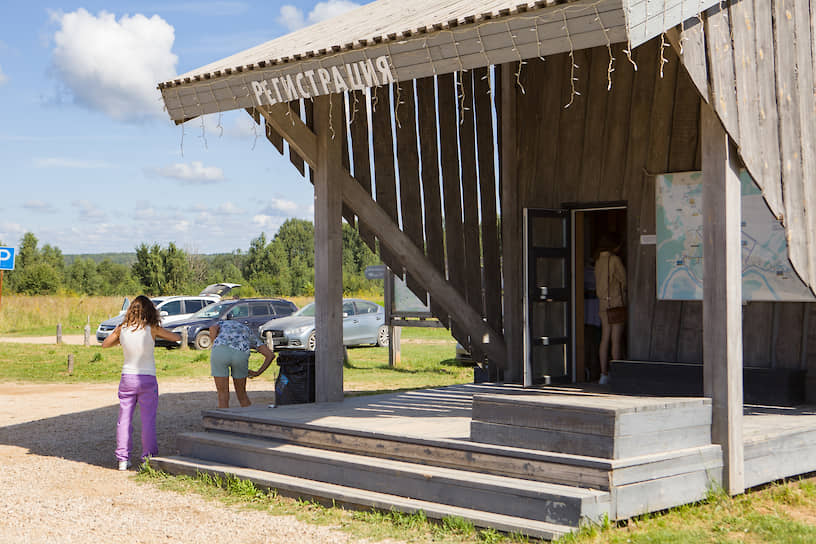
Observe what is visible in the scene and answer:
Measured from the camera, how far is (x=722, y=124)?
659 cm

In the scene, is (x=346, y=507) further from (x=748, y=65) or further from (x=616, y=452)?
(x=748, y=65)

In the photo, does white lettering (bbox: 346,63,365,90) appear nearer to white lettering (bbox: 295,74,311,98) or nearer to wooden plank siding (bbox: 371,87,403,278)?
white lettering (bbox: 295,74,311,98)

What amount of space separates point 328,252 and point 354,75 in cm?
215

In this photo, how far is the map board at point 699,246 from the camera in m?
9.03

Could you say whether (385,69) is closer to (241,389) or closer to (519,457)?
(519,457)

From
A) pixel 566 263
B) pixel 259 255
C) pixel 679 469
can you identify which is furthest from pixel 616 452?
pixel 259 255

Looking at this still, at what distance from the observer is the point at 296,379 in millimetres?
9422

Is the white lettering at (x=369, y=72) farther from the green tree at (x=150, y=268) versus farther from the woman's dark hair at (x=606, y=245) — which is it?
the green tree at (x=150, y=268)

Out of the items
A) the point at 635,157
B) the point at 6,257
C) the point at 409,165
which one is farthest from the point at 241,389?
the point at 6,257

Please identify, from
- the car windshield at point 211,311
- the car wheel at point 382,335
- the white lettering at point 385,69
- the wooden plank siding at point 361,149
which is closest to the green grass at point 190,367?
the car wheel at point 382,335

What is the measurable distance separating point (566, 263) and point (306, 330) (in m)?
11.3

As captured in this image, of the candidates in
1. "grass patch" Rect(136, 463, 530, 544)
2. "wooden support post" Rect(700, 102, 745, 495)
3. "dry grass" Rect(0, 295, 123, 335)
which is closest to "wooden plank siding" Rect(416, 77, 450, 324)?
"grass patch" Rect(136, 463, 530, 544)

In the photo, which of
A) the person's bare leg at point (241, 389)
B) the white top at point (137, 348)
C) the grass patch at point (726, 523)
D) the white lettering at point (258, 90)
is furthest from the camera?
the person's bare leg at point (241, 389)

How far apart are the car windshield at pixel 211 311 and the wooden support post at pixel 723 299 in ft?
59.9
